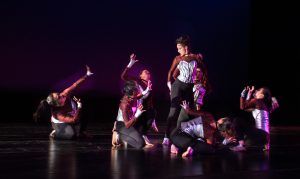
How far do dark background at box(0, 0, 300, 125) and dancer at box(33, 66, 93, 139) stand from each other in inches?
83.3

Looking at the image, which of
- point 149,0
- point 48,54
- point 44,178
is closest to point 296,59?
point 149,0

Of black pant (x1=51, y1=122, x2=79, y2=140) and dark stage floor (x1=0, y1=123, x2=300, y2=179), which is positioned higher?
black pant (x1=51, y1=122, x2=79, y2=140)

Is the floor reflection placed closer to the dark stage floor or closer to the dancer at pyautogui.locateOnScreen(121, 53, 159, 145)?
the dark stage floor

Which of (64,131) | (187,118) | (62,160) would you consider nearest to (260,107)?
(187,118)

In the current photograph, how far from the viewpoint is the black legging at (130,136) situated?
4594 millimetres

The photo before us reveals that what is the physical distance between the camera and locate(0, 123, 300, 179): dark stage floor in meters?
3.17

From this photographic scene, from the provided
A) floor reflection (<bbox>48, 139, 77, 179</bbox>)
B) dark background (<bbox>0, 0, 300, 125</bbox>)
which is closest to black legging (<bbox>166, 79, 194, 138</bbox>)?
floor reflection (<bbox>48, 139, 77, 179</bbox>)

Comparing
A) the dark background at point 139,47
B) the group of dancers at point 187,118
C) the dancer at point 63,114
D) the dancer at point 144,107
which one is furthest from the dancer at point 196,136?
the dark background at point 139,47

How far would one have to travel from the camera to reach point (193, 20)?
27.3ft

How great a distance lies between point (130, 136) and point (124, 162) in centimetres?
96

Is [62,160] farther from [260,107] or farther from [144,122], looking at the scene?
[260,107]

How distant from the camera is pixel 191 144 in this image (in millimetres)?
4117

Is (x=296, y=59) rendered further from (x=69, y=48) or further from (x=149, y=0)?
(x=69, y=48)

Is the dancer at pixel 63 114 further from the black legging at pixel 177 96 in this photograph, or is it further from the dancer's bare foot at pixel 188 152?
the dancer's bare foot at pixel 188 152
